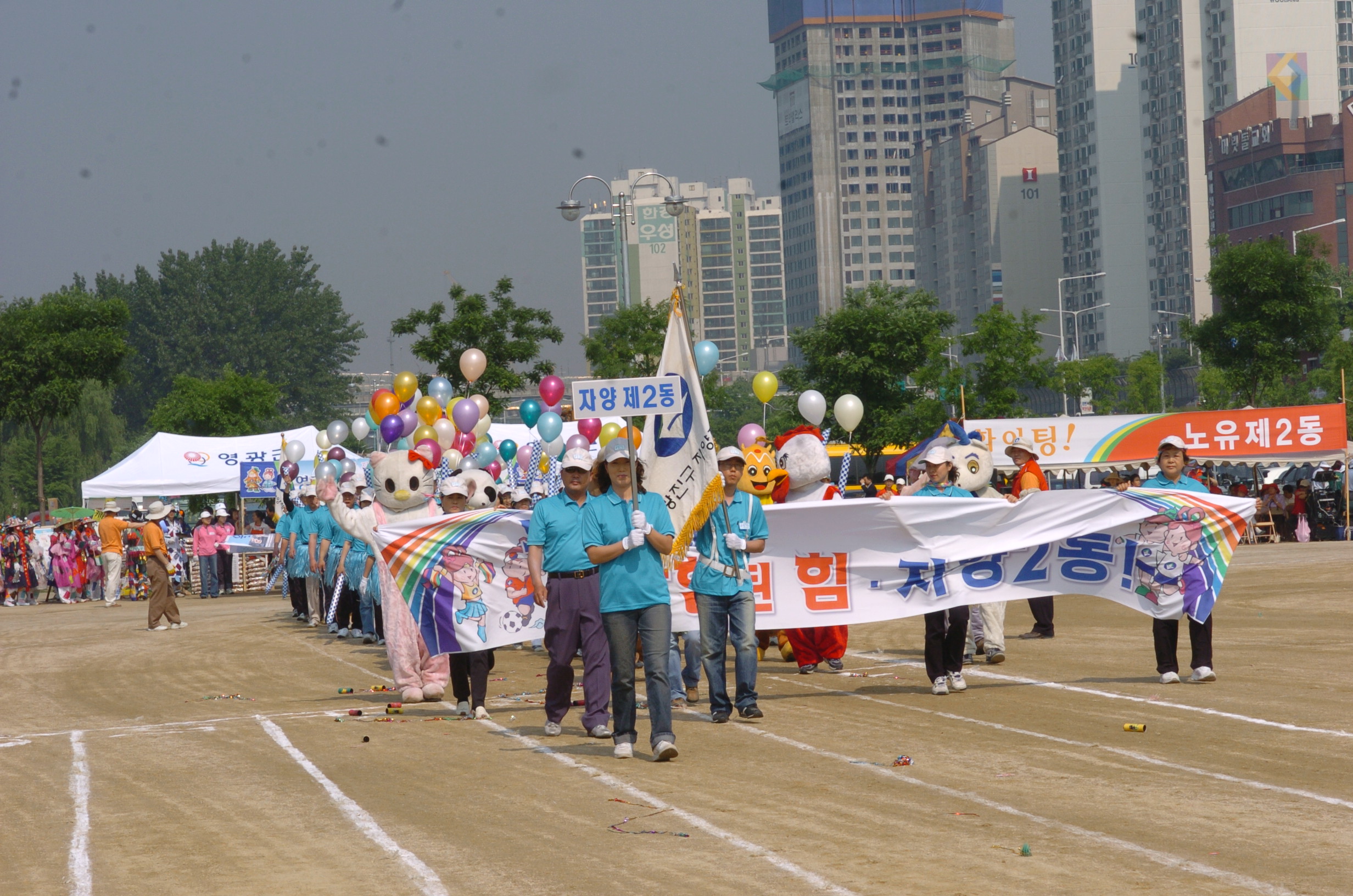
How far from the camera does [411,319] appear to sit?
36.1 m

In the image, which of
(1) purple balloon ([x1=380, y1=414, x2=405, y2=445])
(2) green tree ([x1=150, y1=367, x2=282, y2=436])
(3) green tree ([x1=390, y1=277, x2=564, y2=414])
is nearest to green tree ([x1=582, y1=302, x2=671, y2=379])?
(3) green tree ([x1=390, y1=277, x2=564, y2=414])

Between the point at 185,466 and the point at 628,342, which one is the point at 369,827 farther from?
the point at 628,342

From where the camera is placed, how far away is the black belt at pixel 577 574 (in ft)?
32.3

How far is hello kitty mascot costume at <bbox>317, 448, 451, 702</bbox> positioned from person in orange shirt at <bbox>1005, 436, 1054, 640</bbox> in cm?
530

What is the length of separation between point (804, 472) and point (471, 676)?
3.56m

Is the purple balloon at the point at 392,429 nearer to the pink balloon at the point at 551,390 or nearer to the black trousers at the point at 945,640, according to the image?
the pink balloon at the point at 551,390

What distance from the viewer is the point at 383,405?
1938 cm

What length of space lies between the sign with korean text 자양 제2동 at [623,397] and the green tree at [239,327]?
92433 mm

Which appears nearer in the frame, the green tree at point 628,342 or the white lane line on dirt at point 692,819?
the white lane line on dirt at point 692,819

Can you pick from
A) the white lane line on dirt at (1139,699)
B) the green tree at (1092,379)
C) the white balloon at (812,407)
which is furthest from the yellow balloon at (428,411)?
the green tree at (1092,379)

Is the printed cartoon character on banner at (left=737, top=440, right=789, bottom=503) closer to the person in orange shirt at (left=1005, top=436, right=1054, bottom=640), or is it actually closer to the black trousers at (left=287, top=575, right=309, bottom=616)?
the person in orange shirt at (left=1005, top=436, right=1054, bottom=640)

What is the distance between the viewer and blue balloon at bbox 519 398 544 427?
21938mm

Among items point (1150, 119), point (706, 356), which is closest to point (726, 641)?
point (706, 356)

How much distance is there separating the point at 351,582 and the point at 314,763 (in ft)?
26.3
